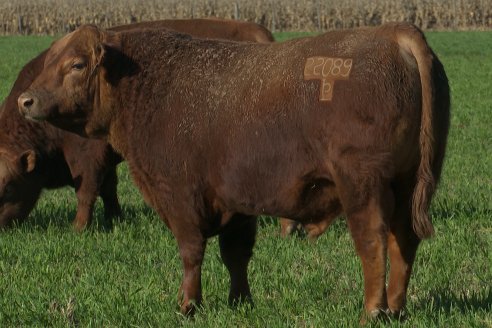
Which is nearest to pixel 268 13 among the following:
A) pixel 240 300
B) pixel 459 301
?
pixel 240 300

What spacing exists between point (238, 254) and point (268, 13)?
2015 inches

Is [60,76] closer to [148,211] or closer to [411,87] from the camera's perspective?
[411,87]

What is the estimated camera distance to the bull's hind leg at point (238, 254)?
657cm

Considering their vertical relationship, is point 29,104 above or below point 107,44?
below

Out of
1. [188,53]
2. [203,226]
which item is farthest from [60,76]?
[203,226]

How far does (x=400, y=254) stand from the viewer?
19.7 ft

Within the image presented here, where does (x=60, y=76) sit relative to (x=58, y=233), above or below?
above

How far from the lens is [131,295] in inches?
266

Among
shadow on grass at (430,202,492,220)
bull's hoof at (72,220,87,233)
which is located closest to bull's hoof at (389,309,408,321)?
shadow on grass at (430,202,492,220)

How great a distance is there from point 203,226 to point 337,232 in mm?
3251

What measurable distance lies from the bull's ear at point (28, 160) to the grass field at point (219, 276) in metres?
0.59

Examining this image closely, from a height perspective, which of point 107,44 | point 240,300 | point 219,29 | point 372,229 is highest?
point 107,44

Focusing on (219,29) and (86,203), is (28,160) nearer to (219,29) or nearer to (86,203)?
(86,203)

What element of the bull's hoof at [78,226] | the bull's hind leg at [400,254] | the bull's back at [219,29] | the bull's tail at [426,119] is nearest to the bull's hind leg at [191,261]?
the bull's hind leg at [400,254]
